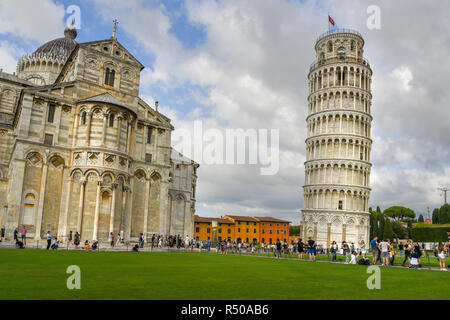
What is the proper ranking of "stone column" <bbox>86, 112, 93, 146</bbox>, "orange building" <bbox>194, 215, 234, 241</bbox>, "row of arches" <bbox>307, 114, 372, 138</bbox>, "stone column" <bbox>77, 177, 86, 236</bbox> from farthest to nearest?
"orange building" <bbox>194, 215, 234, 241</bbox>, "row of arches" <bbox>307, 114, 372, 138</bbox>, "stone column" <bbox>86, 112, 93, 146</bbox>, "stone column" <bbox>77, 177, 86, 236</bbox>

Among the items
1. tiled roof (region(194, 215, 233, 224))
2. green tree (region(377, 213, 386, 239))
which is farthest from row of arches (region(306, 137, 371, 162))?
tiled roof (region(194, 215, 233, 224))

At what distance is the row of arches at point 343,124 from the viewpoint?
210 ft

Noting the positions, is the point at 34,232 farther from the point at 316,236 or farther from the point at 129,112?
the point at 316,236

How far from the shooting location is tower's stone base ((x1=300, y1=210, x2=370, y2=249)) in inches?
2442

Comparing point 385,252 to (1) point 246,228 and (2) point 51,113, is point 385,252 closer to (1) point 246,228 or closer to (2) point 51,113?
(2) point 51,113

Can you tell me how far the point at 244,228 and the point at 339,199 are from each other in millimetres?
53901

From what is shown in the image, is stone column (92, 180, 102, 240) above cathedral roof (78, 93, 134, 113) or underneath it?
underneath

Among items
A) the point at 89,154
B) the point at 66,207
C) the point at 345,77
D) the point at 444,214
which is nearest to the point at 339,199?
the point at 345,77

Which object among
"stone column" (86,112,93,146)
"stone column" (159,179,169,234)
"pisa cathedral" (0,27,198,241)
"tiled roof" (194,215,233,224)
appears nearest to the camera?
"pisa cathedral" (0,27,198,241)

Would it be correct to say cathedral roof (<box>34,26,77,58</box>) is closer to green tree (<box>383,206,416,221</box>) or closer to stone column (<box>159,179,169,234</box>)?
stone column (<box>159,179,169,234</box>)

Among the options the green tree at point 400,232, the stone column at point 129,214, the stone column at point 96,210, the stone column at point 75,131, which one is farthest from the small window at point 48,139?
the green tree at point 400,232
